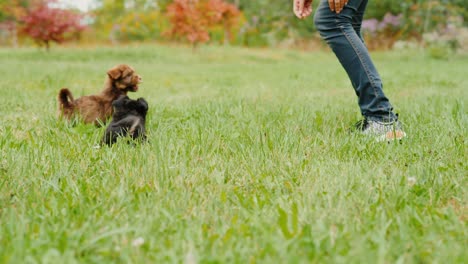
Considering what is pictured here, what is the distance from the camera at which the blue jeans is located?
3.09m

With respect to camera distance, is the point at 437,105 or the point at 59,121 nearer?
the point at 59,121

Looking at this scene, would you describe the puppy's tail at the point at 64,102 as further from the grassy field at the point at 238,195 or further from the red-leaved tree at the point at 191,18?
the red-leaved tree at the point at 191,18

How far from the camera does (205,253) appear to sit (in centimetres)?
133

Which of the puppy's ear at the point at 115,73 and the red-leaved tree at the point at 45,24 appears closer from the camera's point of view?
the puppy's ear at the point at 115,73

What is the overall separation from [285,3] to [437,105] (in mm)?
24411

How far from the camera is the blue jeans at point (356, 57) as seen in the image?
309 cm

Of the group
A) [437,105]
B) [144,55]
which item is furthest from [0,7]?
[437,105]

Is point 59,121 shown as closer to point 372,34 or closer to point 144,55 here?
point 144,55

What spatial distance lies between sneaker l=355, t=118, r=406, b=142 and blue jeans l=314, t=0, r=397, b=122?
0.06 meters

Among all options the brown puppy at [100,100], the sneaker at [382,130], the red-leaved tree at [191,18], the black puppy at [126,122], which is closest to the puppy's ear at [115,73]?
the brown puppy at [100,100]

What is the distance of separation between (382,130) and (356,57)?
56cm

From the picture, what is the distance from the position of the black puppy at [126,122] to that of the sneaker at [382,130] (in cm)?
156

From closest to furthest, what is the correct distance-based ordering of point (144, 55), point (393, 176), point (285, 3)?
1. point (393, 176)
2. point (144, 55)
3. point (285, 3)

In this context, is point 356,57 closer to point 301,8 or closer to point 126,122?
point 301,8
